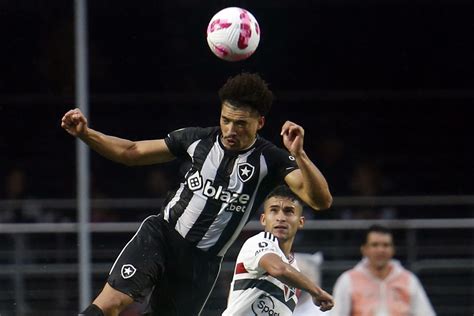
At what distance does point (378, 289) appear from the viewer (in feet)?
30.4

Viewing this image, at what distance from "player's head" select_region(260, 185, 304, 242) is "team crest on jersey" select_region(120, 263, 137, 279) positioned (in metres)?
0.90

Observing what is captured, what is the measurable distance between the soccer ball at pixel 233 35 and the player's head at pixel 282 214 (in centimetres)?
82

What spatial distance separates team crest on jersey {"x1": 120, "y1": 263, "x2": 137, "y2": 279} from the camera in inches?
273

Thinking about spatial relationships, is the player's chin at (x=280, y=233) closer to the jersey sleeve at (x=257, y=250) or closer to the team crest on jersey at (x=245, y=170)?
the jersey sleeve at (x=257, y=250)

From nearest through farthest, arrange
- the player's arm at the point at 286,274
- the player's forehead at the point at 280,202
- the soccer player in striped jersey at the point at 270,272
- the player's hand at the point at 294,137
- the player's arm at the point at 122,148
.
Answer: the player's hand at the point at 294,137, the player's arm at the point at 286,274, the player's arm at the point at 122,148, the soccer player in striped jersey at the point at 270,272, the player's forehead at the point at 280,202

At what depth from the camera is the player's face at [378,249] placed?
9.23m

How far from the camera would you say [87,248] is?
9969 millimetres

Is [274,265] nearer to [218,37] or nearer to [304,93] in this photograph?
[218,37]

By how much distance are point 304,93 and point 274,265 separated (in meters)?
6.13

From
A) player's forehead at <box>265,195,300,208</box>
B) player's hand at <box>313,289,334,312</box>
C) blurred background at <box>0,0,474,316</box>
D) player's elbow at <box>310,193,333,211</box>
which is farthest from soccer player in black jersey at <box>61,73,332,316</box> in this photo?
blurred background at <box>0,0,474,316</box>

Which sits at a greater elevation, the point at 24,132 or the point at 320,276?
the point at 24,132

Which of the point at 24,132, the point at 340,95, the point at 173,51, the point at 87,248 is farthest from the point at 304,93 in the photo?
the point at 87,248

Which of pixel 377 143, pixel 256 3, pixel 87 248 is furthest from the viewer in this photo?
pixel 377 143

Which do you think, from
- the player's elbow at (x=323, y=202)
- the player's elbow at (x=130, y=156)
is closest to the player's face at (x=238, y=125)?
the player's elbow at (x=130, y=156)
